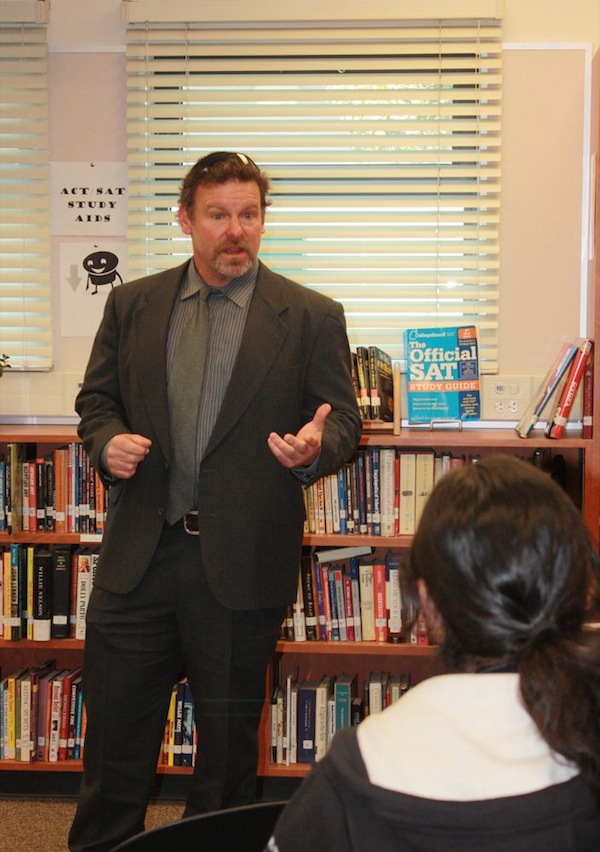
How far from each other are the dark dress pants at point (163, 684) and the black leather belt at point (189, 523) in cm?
1

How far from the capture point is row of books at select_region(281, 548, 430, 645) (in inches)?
117

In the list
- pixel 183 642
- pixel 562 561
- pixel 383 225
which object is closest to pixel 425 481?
pixel 383 225

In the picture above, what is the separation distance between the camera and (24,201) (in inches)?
128

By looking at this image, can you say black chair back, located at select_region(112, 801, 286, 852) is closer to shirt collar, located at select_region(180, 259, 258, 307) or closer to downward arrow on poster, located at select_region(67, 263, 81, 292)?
shirt collar, located at select_region(180, 259, 258, 307)

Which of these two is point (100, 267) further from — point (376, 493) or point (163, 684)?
point (163, 684)

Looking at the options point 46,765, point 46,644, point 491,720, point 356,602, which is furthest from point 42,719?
point 491,720

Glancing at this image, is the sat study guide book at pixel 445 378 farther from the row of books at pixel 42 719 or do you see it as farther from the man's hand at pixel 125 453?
the row of books at pixel 42 719

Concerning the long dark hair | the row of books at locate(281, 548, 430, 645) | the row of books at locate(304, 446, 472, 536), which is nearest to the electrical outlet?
the row of books at locate(304, 446, 472, 536)

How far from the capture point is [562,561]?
97 centimetres

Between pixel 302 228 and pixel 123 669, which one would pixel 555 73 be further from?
pixel 123 669

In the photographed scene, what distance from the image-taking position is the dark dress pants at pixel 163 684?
2.04 m

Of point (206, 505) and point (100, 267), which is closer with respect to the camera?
point (206, 505)

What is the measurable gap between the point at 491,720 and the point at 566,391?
2.11 metres

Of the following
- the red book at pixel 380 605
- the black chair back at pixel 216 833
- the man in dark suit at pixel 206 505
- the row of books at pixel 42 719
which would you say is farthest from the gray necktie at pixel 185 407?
the row of books at pixel 42 719
